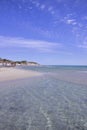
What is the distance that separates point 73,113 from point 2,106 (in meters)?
3.69

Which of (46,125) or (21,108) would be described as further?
(21,108)

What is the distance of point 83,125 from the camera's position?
6555mm

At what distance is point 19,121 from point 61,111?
7.77 feet

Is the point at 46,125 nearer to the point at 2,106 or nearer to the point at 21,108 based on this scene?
the point at 21,108

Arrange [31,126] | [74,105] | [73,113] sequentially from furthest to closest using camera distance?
[74,105] < [73,113] < [31,126]

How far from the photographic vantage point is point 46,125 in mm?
6527

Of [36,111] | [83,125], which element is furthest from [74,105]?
[83,125]

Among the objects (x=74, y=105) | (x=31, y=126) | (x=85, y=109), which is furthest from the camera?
(x=74, y=105)

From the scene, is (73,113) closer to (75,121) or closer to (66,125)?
(75,121)

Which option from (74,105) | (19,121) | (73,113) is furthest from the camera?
(74,105)

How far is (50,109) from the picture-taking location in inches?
344

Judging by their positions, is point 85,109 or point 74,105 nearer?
point 85,109

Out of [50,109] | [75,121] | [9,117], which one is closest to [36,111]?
[50,109]

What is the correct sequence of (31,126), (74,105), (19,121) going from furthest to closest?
1. (74,105)
2. (19,121)
3. (31,126)
